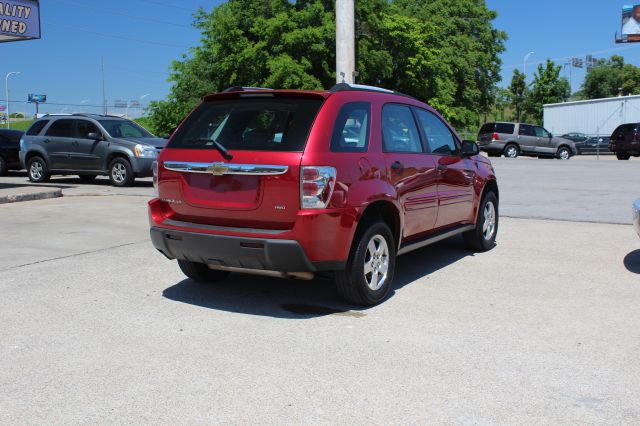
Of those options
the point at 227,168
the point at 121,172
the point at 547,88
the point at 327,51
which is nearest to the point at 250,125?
the point at 227,168

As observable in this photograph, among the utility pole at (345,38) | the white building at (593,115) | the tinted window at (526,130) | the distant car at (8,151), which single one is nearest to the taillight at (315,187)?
the utility pole at (345,38)

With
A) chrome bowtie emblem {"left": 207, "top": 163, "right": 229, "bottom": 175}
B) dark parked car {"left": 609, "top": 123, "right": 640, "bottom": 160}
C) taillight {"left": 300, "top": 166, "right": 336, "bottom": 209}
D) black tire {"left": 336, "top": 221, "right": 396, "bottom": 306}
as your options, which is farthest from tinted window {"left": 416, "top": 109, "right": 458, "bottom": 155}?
dark parked car {"left": 609, "top": 123, "right": 640, "bottom": 160}

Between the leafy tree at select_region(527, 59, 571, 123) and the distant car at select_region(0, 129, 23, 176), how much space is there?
2194 inches

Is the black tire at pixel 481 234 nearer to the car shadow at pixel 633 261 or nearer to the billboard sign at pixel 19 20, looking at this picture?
the car shadow at pixel 633 261

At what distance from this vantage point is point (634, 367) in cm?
393

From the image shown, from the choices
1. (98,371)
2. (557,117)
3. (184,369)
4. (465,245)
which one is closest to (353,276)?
(184,369)

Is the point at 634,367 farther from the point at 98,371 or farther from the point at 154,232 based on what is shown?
the point at 154,232

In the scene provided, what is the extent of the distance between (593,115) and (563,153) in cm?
1457

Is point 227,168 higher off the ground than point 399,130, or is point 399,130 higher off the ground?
point 399,130

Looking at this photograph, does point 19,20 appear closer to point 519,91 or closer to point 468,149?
point 468,149

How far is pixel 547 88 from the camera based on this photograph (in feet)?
213

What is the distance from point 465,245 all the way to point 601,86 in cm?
8279

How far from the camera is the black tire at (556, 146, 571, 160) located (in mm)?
34531

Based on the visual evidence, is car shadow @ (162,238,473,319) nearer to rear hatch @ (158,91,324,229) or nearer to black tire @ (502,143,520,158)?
rear hatch @ (158,91,324,229)
